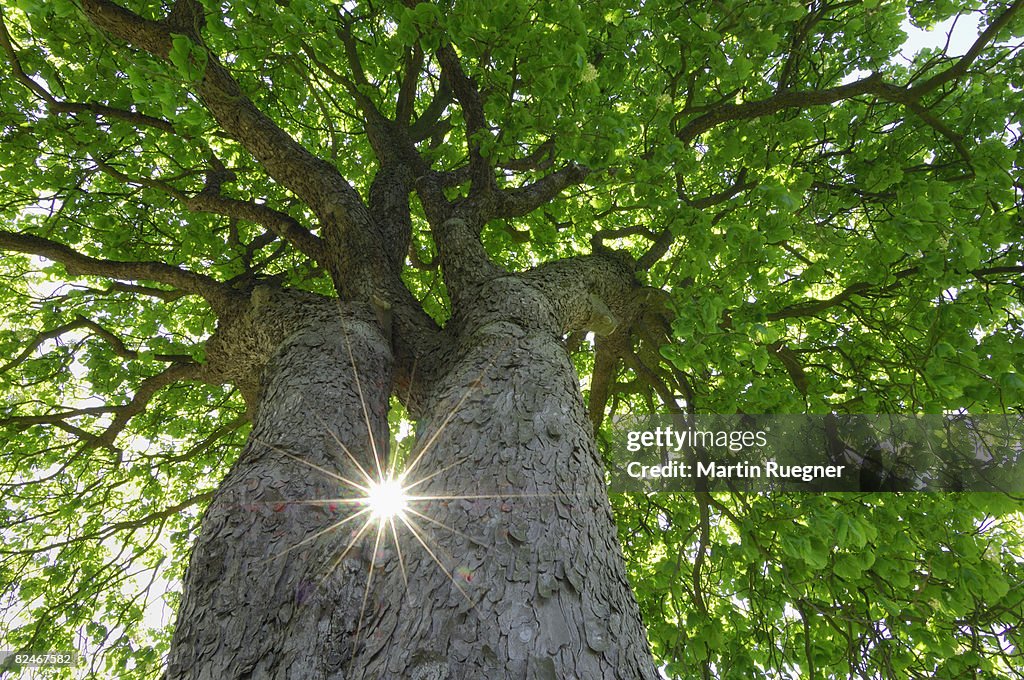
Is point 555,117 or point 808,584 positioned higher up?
point 555,117

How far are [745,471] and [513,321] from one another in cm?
287

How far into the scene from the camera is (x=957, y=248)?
3068 mm

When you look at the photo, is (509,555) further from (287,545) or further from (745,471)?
(745,471)

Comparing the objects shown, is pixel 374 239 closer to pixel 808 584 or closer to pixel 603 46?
pixel 603 46

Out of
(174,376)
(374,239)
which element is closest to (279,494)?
(374,239)

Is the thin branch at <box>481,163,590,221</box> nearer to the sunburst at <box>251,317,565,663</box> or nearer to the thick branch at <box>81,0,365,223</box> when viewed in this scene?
the thick branch at <box>81,0,365,223</box>

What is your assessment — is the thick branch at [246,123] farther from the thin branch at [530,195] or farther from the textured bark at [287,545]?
the textured bark at [287,545]

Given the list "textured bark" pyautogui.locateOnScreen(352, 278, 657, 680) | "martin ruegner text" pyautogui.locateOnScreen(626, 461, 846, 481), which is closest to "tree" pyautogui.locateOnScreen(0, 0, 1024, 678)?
"textured bark" pyautogui.locateOnScreen(352, 278, 657, 680)

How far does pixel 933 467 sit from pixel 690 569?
2487 mm

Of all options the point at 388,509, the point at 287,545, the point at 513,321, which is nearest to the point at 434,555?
the point at 388,509

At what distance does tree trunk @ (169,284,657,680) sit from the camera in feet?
4.96

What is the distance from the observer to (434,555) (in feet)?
5.74

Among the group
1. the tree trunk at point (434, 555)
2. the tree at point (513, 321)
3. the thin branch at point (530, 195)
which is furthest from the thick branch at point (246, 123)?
the tree trunk at point (434, 555)

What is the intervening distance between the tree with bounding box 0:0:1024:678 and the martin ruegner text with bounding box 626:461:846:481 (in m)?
0.32
